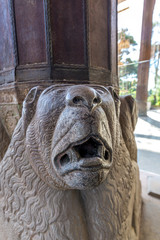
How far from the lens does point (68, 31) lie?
1.02m

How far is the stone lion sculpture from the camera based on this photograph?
54cm

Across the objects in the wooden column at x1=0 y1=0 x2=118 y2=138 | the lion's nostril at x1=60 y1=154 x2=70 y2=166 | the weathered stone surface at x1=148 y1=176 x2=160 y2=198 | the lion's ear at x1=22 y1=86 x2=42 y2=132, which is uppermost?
the wooden column at x1=0 y1=0 x2=118 y2=138

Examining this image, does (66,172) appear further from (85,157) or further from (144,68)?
(144,68)

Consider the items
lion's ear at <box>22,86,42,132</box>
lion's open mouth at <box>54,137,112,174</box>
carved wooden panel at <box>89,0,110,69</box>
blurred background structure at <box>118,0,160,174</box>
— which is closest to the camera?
lion's open mouth at <box>54,137,112,174</box>

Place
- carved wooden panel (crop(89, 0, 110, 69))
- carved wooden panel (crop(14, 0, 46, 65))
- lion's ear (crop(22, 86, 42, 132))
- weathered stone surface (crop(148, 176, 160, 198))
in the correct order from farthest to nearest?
weathered stone surface (crop(148, 176, 160, 198)) → carved wooden panel (crop(89, 0, 110, 69)) → carved wooden panel (crop(14, 0, 46, 65)) → lion's ear (crop(22, 86, 42, 132))

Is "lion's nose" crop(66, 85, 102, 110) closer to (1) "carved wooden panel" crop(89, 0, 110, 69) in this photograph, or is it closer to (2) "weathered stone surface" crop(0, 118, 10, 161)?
(1) "carved wooden panel" crop(89, 0, 110, 69)

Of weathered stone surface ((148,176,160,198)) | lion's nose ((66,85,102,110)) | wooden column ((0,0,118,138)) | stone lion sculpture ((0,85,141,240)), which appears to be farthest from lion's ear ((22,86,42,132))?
weathered stone surface ((148,176,160,198))

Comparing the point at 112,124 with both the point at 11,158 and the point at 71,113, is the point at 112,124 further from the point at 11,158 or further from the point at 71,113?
the point at 11,158

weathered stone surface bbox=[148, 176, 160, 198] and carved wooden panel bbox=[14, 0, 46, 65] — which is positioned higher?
carved wooden panel bbox=[14, 0, 46, 65]

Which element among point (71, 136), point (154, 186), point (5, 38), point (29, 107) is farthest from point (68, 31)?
point (154, 186)

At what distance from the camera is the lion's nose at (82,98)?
546 mm

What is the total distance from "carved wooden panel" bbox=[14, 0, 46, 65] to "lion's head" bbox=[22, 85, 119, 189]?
486mm

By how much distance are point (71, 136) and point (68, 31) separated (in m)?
0.79

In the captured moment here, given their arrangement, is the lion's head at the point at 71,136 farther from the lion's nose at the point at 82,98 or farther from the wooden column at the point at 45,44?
the wooden column at the point at 45,44
